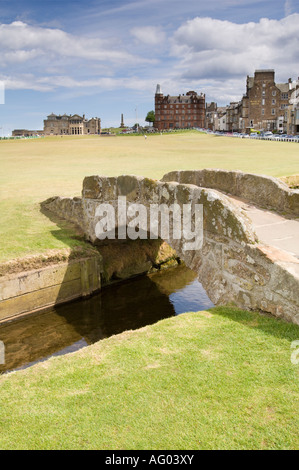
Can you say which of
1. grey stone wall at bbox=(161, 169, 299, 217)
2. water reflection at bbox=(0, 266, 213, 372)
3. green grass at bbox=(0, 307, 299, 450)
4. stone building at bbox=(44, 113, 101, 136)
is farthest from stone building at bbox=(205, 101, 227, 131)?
green grass at bbox=(0, 307, 299, 450)

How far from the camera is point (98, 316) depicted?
1245cm

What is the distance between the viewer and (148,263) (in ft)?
53.8

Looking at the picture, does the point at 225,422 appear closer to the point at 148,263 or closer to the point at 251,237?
the point at 251,237

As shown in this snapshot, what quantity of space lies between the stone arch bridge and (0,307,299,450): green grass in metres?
0.55

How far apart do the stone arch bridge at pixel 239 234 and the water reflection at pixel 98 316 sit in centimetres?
364

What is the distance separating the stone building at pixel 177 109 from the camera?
172250mm

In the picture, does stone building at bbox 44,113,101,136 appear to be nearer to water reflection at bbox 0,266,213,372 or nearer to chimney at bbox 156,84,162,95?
chimney at bbox 156,84,162,95

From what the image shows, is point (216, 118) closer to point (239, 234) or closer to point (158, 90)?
point (158, 90)

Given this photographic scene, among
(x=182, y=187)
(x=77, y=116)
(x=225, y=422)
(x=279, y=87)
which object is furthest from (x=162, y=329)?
(x=77, y=116)
